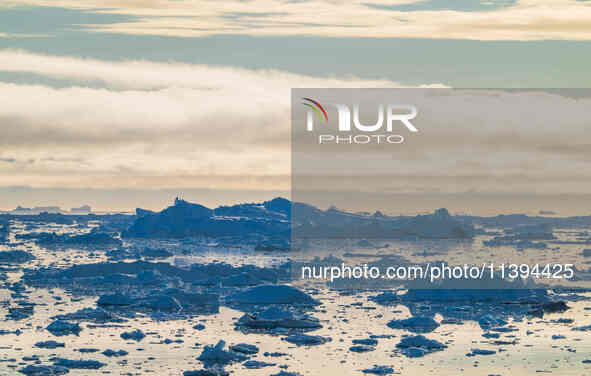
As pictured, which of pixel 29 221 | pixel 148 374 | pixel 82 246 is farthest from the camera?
pixel 29 221

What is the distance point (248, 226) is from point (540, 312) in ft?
112

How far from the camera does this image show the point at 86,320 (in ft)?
90.7

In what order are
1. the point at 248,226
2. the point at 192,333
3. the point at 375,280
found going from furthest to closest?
the point at 248,226, the point at 375,280, the point at 192,333

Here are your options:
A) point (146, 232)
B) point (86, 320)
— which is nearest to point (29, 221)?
point (146, 232)

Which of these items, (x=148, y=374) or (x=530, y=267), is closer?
(x=148, y=374)

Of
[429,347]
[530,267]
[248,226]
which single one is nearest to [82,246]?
[248,226]

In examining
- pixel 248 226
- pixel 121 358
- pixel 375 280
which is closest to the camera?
pixel 121 358

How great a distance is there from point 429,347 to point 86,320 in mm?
10477

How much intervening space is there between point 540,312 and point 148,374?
1456 cm

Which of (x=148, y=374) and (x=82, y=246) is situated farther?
(x=82, y=246)

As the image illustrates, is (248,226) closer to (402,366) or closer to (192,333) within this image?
(192,333)

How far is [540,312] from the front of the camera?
30.1 metres

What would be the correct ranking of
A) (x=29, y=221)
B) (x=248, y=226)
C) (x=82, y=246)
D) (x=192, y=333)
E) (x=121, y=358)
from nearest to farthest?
(x=121, y=358) < (x=192, y=333) < (x=82, y=246) < (x=248, y=226) < (x=29, y=221)

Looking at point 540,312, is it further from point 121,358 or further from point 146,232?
point 146,232
